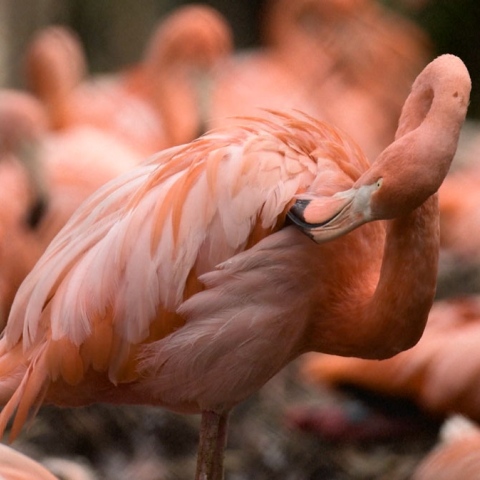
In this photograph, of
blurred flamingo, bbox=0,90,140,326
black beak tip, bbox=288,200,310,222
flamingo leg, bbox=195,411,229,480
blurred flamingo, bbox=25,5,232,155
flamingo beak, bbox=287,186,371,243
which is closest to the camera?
flamingo beak, bbox=287,186,371,243

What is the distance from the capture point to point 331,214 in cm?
192

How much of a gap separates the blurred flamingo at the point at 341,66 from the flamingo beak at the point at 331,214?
3.99 m

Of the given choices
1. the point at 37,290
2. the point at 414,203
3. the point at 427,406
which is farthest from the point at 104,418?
the point at 414,203

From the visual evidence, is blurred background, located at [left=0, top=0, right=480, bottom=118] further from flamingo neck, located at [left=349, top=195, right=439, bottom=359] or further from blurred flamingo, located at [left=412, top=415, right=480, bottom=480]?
flamingo neck, located at [left=349, top=195, right=439, bottom=359]

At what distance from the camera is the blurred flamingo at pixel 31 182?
160 inches

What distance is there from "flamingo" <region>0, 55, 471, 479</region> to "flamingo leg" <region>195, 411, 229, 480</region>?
0.32ft

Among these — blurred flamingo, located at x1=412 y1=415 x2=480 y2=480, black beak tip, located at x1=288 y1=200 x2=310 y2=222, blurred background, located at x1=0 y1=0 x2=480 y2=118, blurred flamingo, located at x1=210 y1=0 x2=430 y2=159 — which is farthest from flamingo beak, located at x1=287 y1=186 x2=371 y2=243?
blurred background, located at x1=0 y1=0 x2=480 y2=118

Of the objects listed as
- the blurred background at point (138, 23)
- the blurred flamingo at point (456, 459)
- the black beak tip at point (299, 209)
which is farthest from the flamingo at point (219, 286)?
the blurred background at point (138, 23)

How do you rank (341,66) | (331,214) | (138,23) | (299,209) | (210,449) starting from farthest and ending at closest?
(138,23) → (341,66) → (210,449) → (299,209) → (331,214)

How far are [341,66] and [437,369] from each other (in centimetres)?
350

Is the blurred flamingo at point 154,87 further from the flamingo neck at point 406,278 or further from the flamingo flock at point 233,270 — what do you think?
the flamingo neck at point 406,278

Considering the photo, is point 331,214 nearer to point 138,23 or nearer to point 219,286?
point 219,286

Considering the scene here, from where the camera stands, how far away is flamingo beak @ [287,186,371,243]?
6.14 feet

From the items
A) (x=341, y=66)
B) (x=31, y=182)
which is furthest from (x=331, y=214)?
(x=341, y=66)
